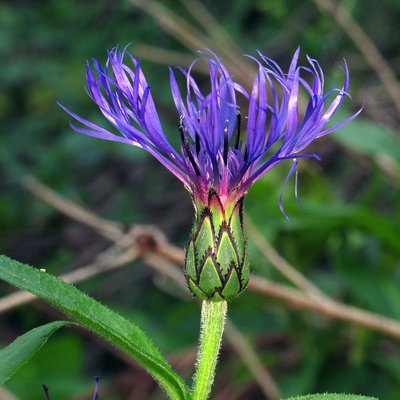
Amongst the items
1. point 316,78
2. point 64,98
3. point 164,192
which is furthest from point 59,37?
point 316,78

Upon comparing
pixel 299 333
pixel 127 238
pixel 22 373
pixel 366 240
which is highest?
pixel 127 238

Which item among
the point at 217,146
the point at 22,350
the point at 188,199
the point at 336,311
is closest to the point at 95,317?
the point at 22,350

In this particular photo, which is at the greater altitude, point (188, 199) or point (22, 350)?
point (22, 350)

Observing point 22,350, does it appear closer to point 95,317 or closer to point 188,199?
point 95,317

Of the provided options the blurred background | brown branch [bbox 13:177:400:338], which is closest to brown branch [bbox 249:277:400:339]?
brown branch [bbox 13:177:400:338]

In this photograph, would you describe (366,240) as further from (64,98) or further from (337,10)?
(64,98)

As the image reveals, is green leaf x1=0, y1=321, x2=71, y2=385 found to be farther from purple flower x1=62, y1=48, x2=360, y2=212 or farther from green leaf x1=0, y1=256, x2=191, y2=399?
purple flower x1=62, y1=48, x2=360, y2=212
